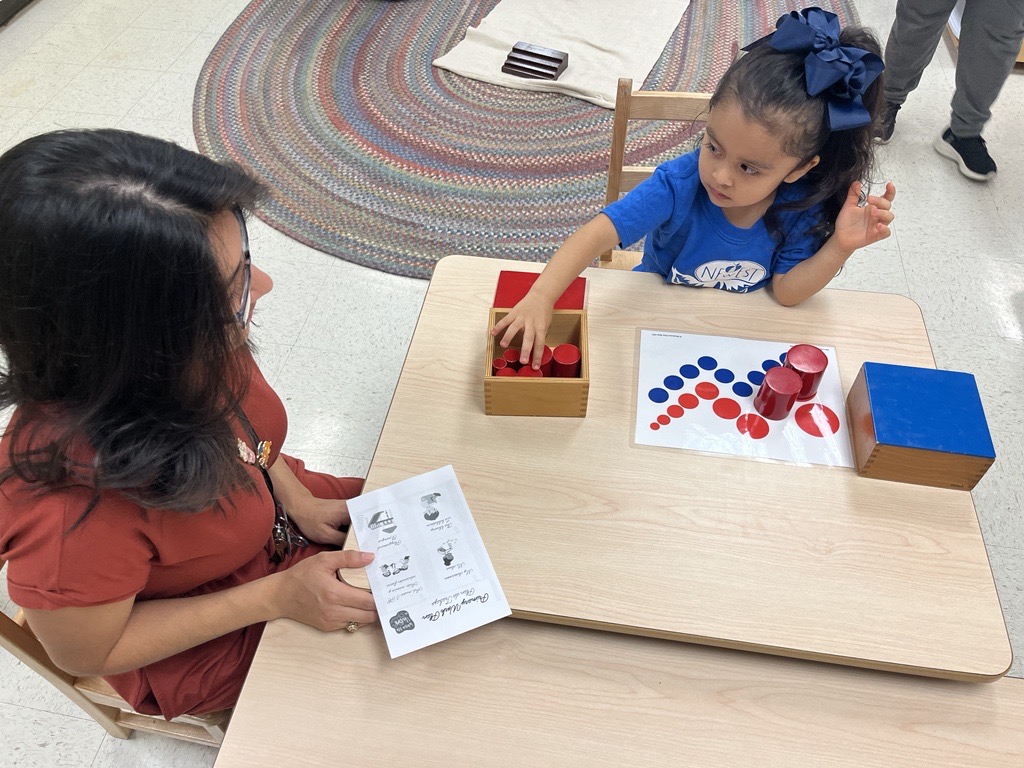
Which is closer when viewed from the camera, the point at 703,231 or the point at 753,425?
the point at 753,425

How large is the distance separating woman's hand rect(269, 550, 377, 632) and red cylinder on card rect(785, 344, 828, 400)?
0.63m

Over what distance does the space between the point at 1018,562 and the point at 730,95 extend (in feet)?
4.20

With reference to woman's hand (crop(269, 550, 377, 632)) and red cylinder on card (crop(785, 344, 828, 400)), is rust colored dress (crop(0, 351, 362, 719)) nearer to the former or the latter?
woman's hand (crop(269, 550, 377, 632))

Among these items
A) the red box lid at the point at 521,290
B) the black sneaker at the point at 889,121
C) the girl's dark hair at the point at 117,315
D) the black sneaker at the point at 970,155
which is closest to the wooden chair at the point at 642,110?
the red box lid at the point at 521,290

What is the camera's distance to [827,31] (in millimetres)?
1004

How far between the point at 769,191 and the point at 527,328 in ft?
1.46

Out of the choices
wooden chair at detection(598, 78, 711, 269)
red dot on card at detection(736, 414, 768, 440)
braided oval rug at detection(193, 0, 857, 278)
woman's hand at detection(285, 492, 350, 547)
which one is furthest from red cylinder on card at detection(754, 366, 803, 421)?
braided oval rug at detection(193, 0, 857, 278)

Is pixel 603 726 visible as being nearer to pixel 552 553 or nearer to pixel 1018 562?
pixel 552 553

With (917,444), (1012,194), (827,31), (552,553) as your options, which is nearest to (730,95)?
(827,31)

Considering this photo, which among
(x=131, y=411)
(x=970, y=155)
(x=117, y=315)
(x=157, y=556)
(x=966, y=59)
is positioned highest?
(x=117, y=315)

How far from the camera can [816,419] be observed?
0.98 m

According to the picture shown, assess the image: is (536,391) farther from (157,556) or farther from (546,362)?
(157,556)

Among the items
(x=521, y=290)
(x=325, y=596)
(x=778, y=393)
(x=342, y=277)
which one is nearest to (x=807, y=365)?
(x=778, y=393)

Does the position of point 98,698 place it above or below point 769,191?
below
